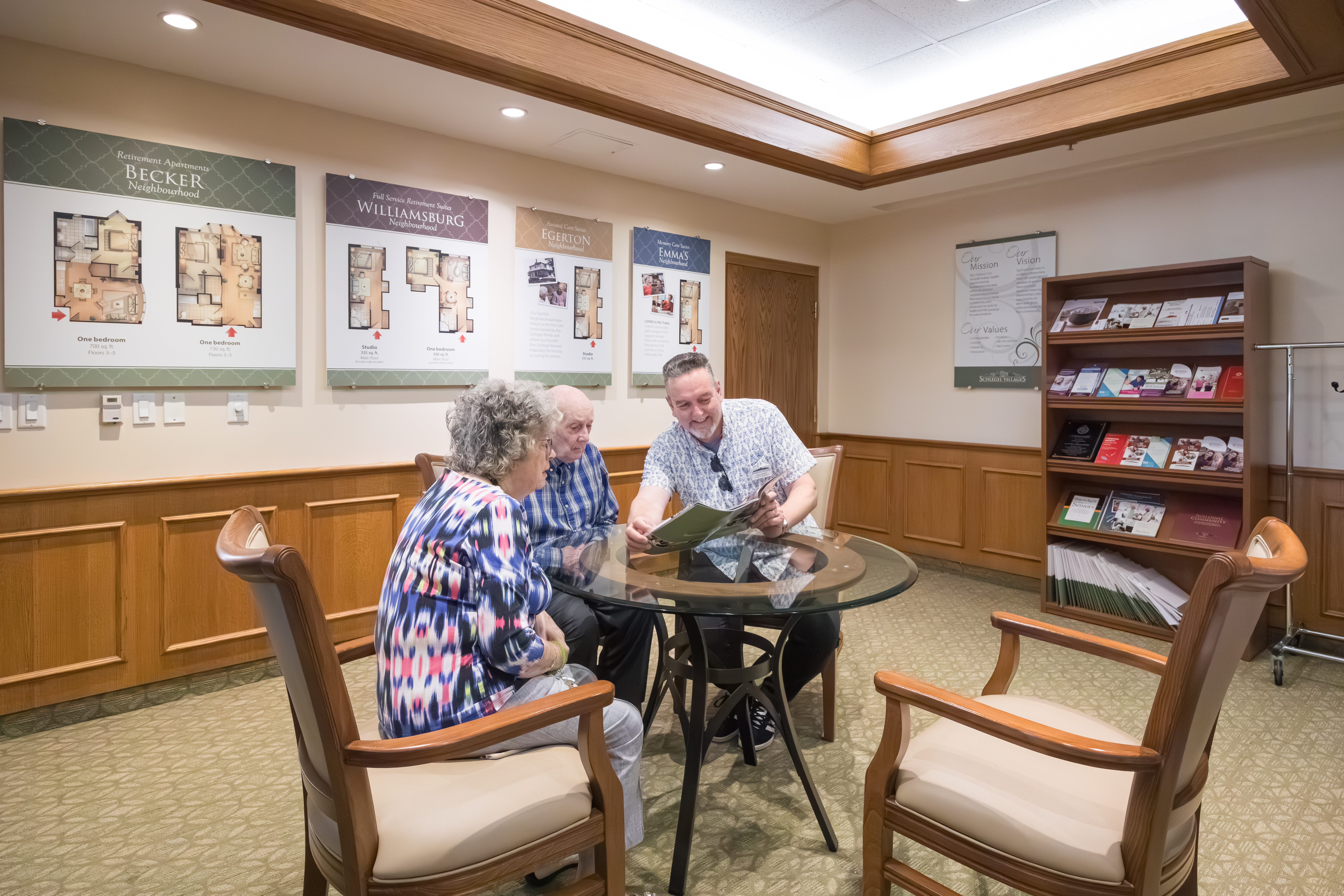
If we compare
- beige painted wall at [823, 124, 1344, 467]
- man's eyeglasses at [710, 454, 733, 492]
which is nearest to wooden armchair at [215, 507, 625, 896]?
man's eyeglasses at [710, 454, 733, 492]

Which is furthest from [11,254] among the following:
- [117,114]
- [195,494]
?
[195,494]

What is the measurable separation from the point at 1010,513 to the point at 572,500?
3395mm

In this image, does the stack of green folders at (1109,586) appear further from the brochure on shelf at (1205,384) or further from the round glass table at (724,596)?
the round glass table at (724,596)

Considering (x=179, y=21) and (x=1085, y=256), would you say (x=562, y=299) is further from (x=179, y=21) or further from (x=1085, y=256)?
(x=1085, y=256)

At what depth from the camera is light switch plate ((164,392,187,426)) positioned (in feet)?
10.3

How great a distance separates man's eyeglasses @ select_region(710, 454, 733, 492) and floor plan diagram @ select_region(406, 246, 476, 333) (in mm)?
1880

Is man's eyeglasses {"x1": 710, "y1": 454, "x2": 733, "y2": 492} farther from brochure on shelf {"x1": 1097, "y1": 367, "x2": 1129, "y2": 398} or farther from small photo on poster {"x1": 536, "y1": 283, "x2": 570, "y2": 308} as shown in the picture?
brochure on shelf {"x1": 1097, "y1": 367, "x2": 1129, "y2": 398}

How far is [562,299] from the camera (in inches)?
171

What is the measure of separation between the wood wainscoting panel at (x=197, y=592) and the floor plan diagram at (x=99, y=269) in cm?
88

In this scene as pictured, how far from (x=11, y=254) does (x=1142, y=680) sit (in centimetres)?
504

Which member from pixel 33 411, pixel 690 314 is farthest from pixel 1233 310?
pixel 33 411

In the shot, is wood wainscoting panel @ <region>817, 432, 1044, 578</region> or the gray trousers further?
wood wainscoting panel @ <region>817, 432, 1044, 578</region>

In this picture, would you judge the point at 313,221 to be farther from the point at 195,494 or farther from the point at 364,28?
the point at 195,494

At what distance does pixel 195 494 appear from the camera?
10.5 feet
